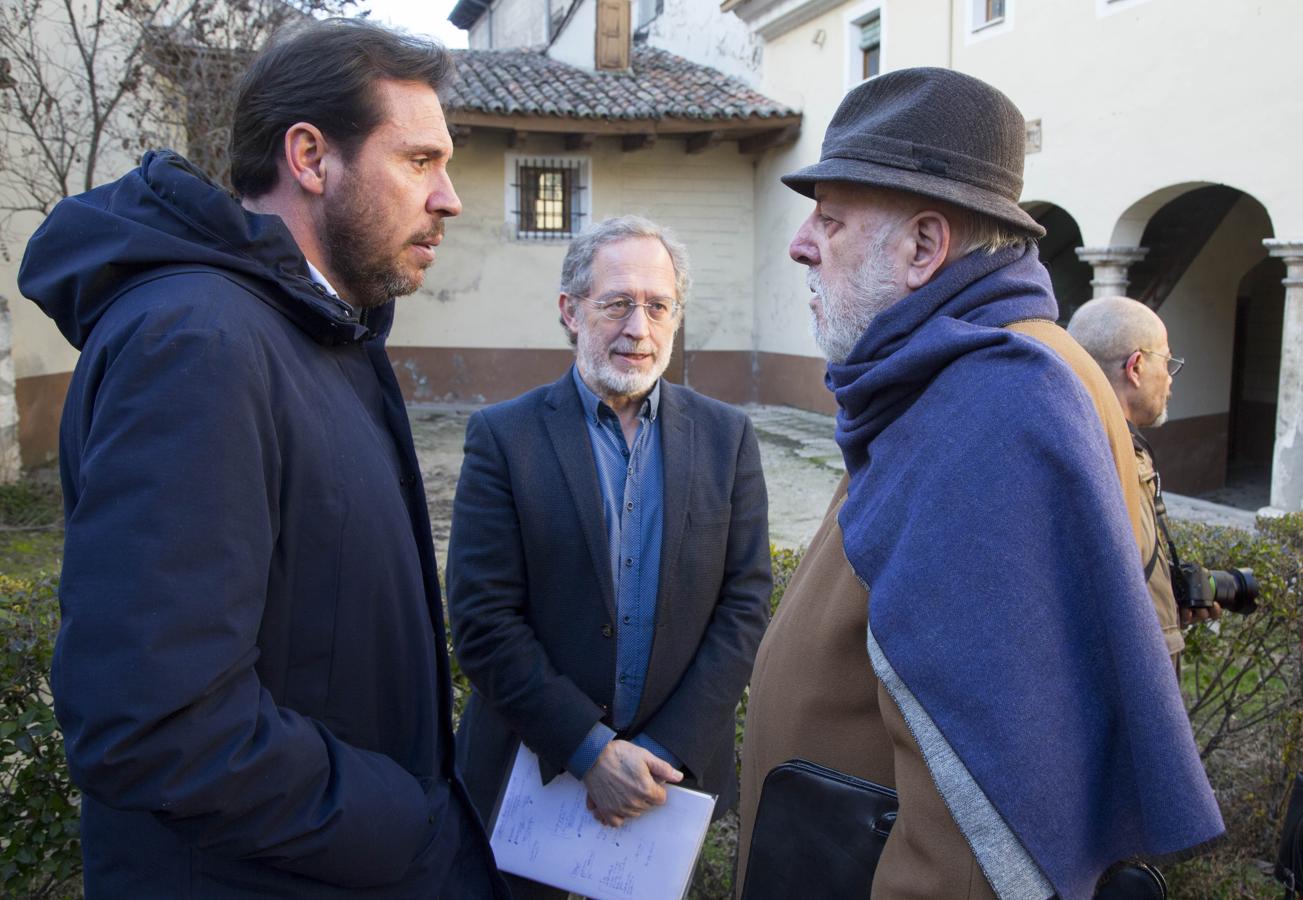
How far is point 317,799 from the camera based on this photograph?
127 cm

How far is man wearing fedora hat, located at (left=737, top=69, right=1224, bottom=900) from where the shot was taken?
1.15 meters

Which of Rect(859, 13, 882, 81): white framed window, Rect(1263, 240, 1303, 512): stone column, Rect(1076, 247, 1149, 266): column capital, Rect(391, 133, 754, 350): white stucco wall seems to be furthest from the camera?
Rect(391, 133, 754, 350): white stucco wall

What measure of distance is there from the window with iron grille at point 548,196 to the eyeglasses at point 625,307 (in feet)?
42.3

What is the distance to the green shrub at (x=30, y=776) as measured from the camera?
2.23 metres

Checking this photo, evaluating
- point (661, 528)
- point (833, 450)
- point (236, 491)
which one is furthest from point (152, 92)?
point (236, 491)

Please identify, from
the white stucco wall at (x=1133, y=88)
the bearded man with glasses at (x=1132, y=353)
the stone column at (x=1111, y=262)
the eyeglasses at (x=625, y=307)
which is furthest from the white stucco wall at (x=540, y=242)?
the eyeglasses at (x=625, y=307)

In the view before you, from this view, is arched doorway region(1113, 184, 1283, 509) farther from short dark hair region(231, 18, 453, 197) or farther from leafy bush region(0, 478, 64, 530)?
leafy bush region(0, 478, 64, 530)

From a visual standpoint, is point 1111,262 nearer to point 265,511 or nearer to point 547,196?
point 547,196

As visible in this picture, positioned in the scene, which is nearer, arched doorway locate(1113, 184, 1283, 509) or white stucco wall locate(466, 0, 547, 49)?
arched doorway locate(1113, 184, 1283, 509)

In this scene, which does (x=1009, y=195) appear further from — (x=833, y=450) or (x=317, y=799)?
(x=833, y=450)

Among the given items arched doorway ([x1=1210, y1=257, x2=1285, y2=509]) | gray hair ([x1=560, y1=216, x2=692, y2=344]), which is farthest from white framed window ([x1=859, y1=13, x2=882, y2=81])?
gray hair ([x1=560, y1=216, x2=692, y2=344])

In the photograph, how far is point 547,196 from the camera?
15.1 meters

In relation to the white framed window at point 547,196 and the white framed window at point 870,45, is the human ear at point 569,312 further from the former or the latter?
the white framed window at point 547,196

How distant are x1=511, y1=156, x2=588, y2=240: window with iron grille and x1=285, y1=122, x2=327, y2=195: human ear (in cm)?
1374
